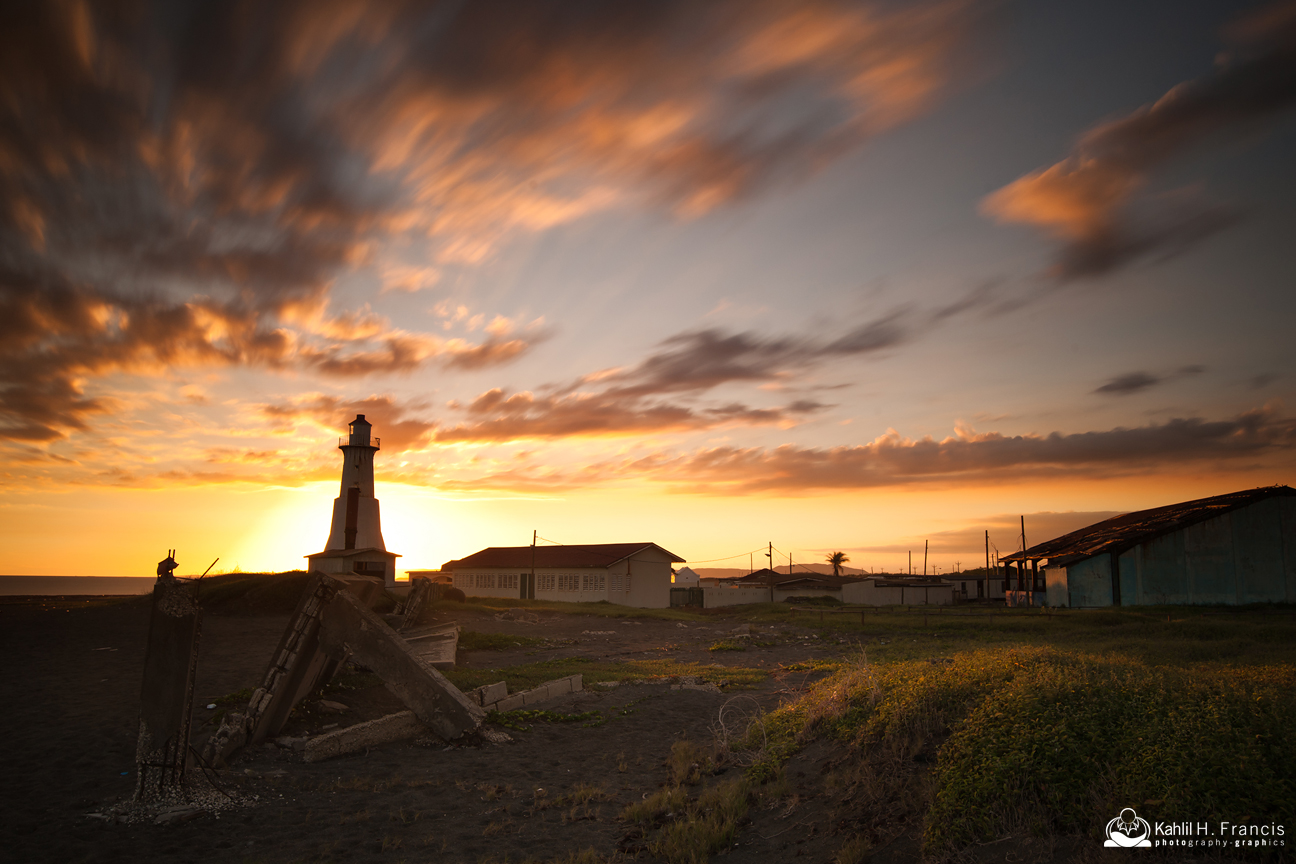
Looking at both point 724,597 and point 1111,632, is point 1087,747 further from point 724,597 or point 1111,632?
point 724,597

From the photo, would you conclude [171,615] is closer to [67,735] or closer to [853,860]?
[67,735]

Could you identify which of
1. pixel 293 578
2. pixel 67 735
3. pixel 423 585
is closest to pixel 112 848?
pixel 67 735

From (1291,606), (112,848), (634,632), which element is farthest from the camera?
(634,632)

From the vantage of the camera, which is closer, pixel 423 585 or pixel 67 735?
pixel 67 735

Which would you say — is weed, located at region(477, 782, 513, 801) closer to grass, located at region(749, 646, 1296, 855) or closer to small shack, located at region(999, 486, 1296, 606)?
grass, located at region(749, 646, 1296, 855)

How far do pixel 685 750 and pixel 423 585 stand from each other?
20169mm

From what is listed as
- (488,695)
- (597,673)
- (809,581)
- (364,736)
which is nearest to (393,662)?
(364,736)

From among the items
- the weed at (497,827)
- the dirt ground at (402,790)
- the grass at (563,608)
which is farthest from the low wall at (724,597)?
the weed at (497,827)

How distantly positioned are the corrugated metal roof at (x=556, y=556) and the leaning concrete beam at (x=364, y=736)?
36078 millimetres

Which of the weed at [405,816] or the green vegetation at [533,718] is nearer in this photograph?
the weed at [405,816]

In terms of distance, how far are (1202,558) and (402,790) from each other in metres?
31.2

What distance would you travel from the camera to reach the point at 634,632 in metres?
29.8

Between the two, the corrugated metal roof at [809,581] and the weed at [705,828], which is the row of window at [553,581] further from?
the weed at [705,828]

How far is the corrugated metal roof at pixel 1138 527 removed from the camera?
26750 mm
